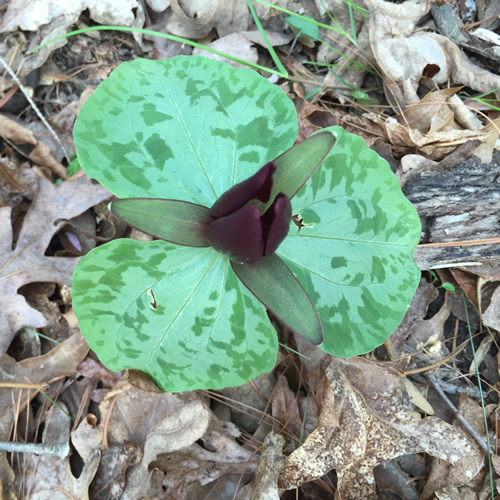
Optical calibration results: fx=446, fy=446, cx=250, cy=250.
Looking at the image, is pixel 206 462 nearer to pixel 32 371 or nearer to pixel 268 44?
pixel 32 371

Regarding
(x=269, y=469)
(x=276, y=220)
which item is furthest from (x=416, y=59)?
(x=269, y=469)

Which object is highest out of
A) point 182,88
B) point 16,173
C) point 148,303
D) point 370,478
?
point 182,88

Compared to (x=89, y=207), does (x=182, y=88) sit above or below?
above

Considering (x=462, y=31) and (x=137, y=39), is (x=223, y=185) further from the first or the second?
(x=462, y=31)

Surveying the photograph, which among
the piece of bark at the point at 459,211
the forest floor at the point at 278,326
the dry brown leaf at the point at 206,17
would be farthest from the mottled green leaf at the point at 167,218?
the dry brown leaf at the point at 206,17

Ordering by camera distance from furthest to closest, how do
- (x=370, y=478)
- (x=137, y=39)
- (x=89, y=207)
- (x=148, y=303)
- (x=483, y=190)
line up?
(x=137, y=39)
(x=89, y=207)
(x=483, y=190)
(x=370, y=478)
(x=148, y=303)

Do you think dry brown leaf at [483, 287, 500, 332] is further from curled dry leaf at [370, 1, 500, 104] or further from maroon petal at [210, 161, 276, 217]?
maroon petal at [210, 161, 276, 217]


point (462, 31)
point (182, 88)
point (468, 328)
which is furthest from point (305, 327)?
point (462, 31)
